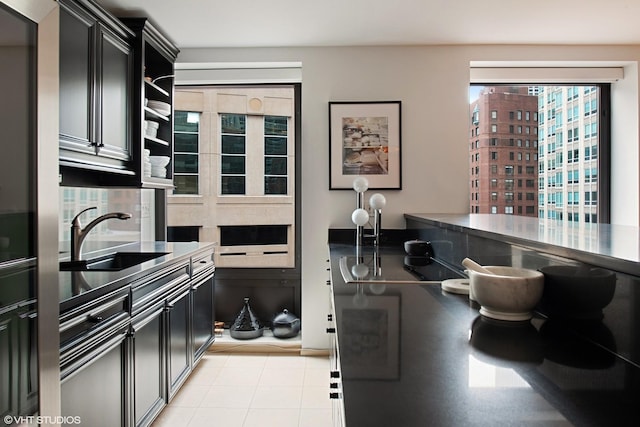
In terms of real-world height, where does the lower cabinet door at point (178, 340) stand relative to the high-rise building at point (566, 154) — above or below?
below

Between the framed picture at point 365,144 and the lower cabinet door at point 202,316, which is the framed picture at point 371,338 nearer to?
the lower cabinet door at point 202,316

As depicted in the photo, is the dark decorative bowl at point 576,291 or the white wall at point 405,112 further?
the white wall at point 405,112

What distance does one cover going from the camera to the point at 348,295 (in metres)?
1.50

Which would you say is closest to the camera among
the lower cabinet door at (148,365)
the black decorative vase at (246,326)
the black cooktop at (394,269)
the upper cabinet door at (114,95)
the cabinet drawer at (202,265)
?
the black cooktop at (394,269)

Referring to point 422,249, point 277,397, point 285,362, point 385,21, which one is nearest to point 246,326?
point 285,362

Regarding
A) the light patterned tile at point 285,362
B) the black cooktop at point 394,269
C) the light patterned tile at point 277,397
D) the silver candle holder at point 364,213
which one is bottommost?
the light patterned tile at point 277,397

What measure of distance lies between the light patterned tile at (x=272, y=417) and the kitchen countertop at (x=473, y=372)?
1412 mm

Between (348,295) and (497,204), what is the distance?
8.46 feet

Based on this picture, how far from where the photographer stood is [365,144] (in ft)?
11.1

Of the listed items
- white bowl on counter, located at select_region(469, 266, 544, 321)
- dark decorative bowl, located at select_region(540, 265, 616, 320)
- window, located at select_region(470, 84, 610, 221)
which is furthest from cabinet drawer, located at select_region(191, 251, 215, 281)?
window, located at select_region(470, 84, 610, 221)

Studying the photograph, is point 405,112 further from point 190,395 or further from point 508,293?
point 190,395

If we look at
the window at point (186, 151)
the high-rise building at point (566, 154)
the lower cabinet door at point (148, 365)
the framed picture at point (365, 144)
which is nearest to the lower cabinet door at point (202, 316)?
the lower cabinet door at point (148, 365)

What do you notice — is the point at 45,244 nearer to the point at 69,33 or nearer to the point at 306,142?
the point at 69,33

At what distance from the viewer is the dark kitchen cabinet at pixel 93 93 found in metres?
2.02
